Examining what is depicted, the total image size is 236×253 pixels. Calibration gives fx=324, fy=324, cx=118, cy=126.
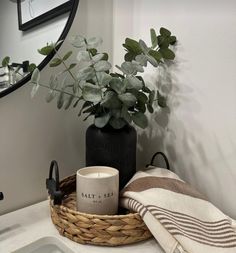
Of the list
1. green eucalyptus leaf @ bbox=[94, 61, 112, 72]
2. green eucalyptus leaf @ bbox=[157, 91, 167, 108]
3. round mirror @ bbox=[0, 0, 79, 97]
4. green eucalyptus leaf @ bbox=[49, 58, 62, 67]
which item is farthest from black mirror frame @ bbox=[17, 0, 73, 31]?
green eucalyptus leaf @ bbox=[157, 91, 167, 108]

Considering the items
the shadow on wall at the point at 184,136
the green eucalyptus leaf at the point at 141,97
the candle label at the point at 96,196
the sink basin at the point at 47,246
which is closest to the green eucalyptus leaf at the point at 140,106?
the green eucalyptus leaf at the point at 141,97

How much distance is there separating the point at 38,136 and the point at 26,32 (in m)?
0.25

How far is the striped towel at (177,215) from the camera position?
58cm

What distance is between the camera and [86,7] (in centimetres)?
84

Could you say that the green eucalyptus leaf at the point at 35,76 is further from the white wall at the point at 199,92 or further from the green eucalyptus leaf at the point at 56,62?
the white wall at the point at 199,92

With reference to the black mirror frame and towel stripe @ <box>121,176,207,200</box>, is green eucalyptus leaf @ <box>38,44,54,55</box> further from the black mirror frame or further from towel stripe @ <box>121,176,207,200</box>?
towel stripe @ <box>121,176,207,200</box>

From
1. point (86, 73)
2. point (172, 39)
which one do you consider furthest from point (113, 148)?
point (172, 39)

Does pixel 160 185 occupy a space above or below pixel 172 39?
below

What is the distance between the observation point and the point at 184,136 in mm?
792

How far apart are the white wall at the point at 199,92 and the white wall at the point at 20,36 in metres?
0.22

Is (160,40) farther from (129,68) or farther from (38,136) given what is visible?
(38,136)

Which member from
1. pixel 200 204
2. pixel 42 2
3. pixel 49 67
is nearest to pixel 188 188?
pixel 200 204

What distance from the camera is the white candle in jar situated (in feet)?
2.09

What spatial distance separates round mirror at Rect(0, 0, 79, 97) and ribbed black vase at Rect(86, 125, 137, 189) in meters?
0.21
